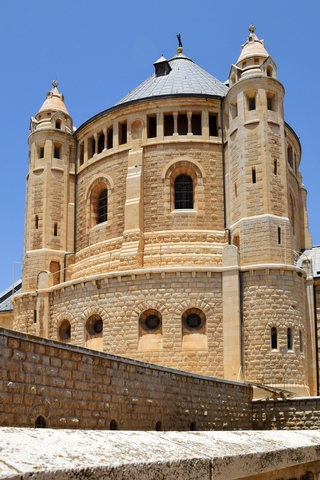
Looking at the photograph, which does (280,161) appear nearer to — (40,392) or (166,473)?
(40,392)

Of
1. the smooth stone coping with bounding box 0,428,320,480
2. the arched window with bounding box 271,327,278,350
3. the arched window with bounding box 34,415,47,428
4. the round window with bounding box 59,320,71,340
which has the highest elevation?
the round window with bounding box 59,320,71,340

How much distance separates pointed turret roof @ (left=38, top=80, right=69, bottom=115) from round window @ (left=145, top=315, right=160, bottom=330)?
14.6 meters

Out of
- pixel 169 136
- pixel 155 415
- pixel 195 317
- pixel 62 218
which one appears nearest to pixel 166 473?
pixel 155 415

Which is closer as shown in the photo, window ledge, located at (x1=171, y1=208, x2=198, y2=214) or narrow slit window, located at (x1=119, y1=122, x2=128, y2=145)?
window ledge, located at (x1=171, y1=208, x2=198, y2=214)

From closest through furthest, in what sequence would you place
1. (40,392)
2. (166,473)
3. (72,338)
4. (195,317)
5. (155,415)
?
(166,473) → (40,392) → (155,415) → (195,317) → (72,338)

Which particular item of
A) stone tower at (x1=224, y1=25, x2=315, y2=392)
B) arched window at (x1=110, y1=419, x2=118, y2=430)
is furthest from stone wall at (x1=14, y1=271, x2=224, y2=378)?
arched window at (x1=110, y1=419, x2=118, y2=430)

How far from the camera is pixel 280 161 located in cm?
2870

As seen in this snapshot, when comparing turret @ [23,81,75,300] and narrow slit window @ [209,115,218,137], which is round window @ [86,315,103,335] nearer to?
turret @ [23,81,75,300]

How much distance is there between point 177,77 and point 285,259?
13.4m

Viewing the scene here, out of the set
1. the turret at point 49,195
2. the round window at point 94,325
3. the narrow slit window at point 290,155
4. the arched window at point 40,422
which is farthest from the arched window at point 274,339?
the arched window at point 40,422

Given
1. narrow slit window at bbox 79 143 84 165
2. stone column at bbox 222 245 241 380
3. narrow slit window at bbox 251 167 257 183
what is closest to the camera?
stone column at bbox 222 245 241 380

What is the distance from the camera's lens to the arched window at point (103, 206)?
1278 inches

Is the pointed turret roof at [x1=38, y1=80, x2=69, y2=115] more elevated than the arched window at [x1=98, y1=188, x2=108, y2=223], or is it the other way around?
the pointed turret roof at [x1=38, y1=80, x2=69, y2=115]

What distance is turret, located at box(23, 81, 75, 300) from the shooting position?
32750 millimetres
